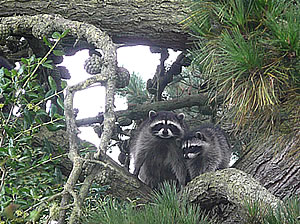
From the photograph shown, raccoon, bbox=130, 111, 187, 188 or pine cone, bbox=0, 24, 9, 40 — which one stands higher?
pine cone, bbox=0, 24, 9, 40

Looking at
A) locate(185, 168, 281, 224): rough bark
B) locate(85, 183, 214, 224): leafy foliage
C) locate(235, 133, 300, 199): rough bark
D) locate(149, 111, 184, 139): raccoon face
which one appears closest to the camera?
locate(85, 183, 214, 224): leafy foliage

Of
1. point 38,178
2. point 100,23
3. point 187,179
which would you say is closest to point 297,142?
point 38,178

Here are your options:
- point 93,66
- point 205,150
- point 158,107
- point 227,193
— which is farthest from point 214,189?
point 205,150

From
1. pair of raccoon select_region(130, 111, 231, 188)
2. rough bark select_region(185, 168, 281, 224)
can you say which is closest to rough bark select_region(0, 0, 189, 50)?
rough bark select_region(185, 168, 281, 224)

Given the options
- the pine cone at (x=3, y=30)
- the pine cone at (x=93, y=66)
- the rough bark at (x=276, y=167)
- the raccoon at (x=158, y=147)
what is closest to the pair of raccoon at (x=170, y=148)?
the raccoon at (x=158, y=147)

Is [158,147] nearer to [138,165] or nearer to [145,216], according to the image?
[138,165]

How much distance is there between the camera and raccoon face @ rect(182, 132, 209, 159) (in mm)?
4160

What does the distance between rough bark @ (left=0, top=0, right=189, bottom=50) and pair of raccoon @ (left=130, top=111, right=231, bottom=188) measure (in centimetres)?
106

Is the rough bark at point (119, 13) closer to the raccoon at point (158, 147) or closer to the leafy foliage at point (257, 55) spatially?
the leafy foliage at point (257, 55)

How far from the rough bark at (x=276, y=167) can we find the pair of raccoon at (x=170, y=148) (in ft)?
3.69

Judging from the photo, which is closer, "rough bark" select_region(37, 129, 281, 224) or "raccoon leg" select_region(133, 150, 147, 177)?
"rough bark" select_region(37, 129, 281, 224)

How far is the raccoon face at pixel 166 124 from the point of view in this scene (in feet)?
13.5

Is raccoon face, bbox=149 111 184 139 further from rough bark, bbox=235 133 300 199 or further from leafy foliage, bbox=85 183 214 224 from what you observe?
leafy foliage, bbox=85 183 214 224

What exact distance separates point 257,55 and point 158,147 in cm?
230
